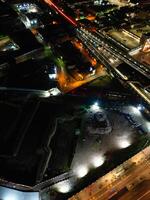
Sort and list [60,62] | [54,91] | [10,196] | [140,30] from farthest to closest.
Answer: [140,30]
[60,62]
[54,91]
[10,196]

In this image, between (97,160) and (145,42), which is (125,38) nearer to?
(145,42)

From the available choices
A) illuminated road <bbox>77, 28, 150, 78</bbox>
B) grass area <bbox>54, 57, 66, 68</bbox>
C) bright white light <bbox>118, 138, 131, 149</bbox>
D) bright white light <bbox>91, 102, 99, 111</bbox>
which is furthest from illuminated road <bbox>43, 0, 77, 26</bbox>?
bright white light <bbox>118, 138, 131, 149</bbox>

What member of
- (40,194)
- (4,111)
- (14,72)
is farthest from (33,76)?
(40,194)

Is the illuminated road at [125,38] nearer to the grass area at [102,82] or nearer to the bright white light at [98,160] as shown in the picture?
the grass area at [102,82]

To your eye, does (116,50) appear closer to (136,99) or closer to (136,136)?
(136,99)

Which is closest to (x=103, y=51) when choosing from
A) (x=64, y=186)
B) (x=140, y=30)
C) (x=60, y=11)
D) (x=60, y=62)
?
(x=60, y=62)

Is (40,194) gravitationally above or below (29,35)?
below

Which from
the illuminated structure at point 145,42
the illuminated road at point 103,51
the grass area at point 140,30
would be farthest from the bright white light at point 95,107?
the grass area at point 140,30
